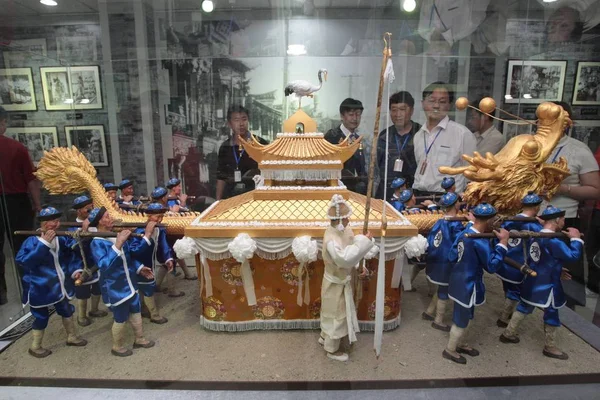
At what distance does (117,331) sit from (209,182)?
8.69ft

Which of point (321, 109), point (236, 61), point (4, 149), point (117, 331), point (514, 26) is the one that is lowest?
Answer: point (117, 331)

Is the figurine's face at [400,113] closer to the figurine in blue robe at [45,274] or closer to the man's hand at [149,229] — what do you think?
the man's hand at [149,229]

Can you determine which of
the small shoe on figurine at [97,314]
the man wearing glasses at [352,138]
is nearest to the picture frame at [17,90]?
the small shoe on figurine at [97,314]

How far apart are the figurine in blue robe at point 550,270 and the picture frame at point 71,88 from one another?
548 centimetres

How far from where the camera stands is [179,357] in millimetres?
2824

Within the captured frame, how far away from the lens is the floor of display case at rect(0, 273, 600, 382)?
260 centimetres

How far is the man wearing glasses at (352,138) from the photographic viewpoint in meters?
4.62

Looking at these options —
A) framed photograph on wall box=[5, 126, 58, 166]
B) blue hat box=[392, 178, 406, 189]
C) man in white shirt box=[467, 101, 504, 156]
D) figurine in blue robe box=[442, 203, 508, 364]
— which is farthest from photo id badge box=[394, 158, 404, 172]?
framed photograph on wall box=[5, 126, 58, 166]

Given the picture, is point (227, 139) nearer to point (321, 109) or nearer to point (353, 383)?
point (321, 109)

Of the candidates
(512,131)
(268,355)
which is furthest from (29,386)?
(512,131)

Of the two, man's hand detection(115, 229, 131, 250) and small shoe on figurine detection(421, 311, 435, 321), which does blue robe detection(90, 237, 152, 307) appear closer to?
man's hand detection(115, 229, 131, 250)

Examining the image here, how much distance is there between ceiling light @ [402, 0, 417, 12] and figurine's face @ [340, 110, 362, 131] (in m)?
1.37

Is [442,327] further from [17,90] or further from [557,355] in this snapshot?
[17,90]

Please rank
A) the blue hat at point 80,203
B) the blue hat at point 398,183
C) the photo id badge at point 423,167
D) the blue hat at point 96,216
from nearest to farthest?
the blue hat at point 96,216, the blue hat at point 80,203, the blue hat at point 398,183, the photo id badge at point 423,167
